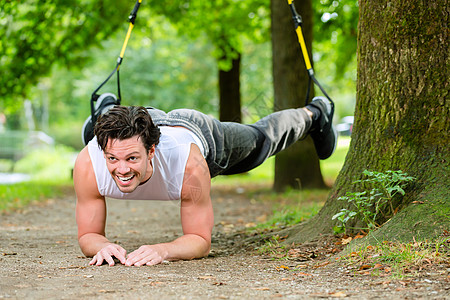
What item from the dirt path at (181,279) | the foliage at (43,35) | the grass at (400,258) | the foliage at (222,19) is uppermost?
the foliage at (222,19)

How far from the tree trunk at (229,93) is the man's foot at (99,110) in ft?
26.5

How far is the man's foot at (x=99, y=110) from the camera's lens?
14.5ft

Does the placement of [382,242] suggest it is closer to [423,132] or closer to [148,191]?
[423,132]

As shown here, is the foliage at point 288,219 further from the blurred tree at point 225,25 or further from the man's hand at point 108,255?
the blurred tree at point 225,25

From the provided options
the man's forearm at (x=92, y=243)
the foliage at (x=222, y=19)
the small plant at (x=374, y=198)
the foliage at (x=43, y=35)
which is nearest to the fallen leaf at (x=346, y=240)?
the small plant at (x=374, y=198)

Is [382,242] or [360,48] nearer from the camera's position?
[382,242]

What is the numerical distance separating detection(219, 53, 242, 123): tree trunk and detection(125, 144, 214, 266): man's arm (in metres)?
9.19

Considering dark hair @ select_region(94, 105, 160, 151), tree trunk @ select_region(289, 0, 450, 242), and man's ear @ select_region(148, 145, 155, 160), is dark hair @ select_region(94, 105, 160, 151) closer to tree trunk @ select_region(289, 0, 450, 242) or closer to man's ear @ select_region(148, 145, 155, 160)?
man's ear @ select_region(148, 145, 155, 160)

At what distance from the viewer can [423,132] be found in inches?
144

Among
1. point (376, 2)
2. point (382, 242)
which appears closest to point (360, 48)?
point (376, 2)

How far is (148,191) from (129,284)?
2.94 feet

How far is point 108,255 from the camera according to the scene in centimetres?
335

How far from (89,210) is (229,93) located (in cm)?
981

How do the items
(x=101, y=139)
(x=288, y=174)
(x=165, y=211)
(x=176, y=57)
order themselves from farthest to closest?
(x=176, y=57)
(x=288, y=174)
(x=165, y=211)
(x=101, y=139)
